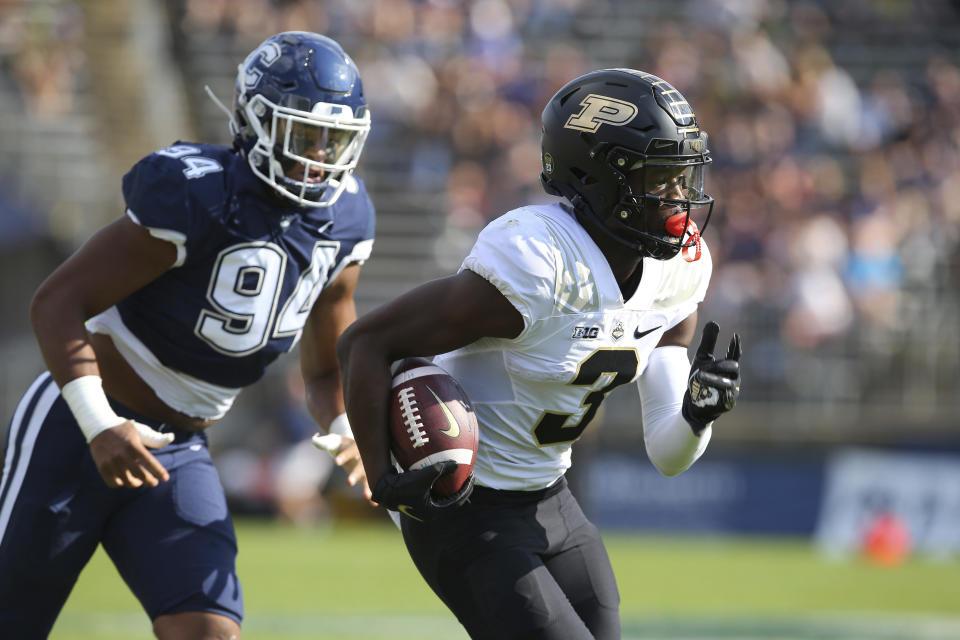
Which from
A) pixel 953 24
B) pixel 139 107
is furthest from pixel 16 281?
pixel 953 24

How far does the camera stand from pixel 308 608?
7.66 meters

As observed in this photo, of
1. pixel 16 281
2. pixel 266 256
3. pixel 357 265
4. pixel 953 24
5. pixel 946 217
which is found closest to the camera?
pixel 266 256

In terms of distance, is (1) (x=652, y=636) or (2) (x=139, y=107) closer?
(1) (x=652, y=636)

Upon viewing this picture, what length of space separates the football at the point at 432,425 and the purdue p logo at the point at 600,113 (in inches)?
28.3

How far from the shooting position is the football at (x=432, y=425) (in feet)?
10.3

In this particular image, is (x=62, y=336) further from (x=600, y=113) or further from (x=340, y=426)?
(x=600, y=113)

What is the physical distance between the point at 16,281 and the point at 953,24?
10978 millimetres

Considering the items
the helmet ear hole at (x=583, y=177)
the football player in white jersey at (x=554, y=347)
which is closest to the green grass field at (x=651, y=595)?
the football player in white jersey at (x=554, y=347)

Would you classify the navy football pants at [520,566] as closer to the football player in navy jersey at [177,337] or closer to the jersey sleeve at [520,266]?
the jersey sleeve at [520,266]

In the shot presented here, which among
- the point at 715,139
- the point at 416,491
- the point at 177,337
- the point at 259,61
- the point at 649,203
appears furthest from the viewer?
the point at 715,139

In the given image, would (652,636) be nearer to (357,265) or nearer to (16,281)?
(357,265)

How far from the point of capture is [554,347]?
10.6 feet

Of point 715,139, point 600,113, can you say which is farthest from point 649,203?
point 715,139

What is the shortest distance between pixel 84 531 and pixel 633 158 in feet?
5.94
